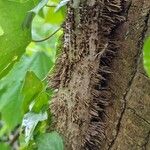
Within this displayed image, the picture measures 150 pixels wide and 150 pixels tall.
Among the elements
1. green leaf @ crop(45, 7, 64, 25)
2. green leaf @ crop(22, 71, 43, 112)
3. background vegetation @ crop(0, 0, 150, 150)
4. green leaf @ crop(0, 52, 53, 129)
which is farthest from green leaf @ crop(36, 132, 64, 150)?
green leaf @ crop(0, 52, 53, 129)

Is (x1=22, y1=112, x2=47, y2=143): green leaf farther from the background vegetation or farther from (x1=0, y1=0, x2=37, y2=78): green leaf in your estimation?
(x1=0, y1=0, x2=37, y2=78): green leaf

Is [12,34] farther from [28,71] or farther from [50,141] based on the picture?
[50,141]

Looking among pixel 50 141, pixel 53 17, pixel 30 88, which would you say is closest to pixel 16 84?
pixel 53 17

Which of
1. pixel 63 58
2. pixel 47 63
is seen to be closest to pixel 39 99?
pixel 63 58

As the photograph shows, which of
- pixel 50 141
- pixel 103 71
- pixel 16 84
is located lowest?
pixel 16 84

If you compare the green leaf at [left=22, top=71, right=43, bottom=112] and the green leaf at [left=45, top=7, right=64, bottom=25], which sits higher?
the green leaf at [left=45, top=7, right=64, bottom=25]

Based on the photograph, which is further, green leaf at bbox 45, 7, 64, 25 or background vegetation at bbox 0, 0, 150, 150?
green leaf at bbox 45, 7, 64, 25

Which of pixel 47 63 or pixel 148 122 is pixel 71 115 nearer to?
pixel 148 122
